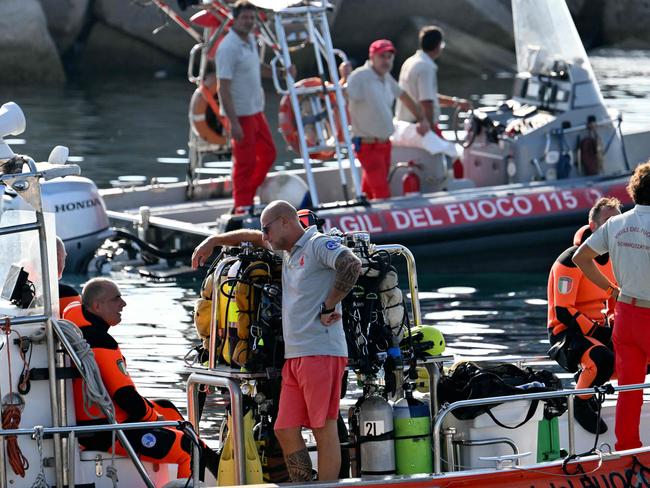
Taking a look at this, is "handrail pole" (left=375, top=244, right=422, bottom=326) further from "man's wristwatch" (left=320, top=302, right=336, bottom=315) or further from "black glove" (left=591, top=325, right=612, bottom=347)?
"black glove" (left=591, top=325, right=612, bottom=347)

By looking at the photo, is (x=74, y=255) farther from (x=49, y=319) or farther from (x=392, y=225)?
(x=49, y=319)

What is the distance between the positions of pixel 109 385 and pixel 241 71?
646 cm

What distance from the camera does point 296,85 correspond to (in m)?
13.0

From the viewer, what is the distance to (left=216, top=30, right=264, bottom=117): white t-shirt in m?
12.2

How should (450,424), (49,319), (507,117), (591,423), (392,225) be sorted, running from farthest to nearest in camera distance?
(507,117), (392,225), (591,423), (450,424), (49,319)

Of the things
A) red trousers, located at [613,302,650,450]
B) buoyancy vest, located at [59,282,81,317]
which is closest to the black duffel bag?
red trousers, located at [613,302,650,450]

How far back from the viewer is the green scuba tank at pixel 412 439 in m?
6.32

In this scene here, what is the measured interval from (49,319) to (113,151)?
14.6m

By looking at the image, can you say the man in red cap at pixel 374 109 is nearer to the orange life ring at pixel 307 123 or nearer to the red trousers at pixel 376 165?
the red trousers at pixel 376 165

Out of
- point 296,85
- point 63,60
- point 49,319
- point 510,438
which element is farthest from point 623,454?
point 63,60

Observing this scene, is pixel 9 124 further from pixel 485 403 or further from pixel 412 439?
pixel 485 403

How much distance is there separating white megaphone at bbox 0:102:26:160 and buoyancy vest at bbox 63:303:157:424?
83 centimetres

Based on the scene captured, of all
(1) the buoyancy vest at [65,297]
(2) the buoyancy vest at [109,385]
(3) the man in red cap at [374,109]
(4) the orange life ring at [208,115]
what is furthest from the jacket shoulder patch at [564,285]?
(4) the orange life ring at [208,115]

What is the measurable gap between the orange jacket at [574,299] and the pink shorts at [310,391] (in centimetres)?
180
